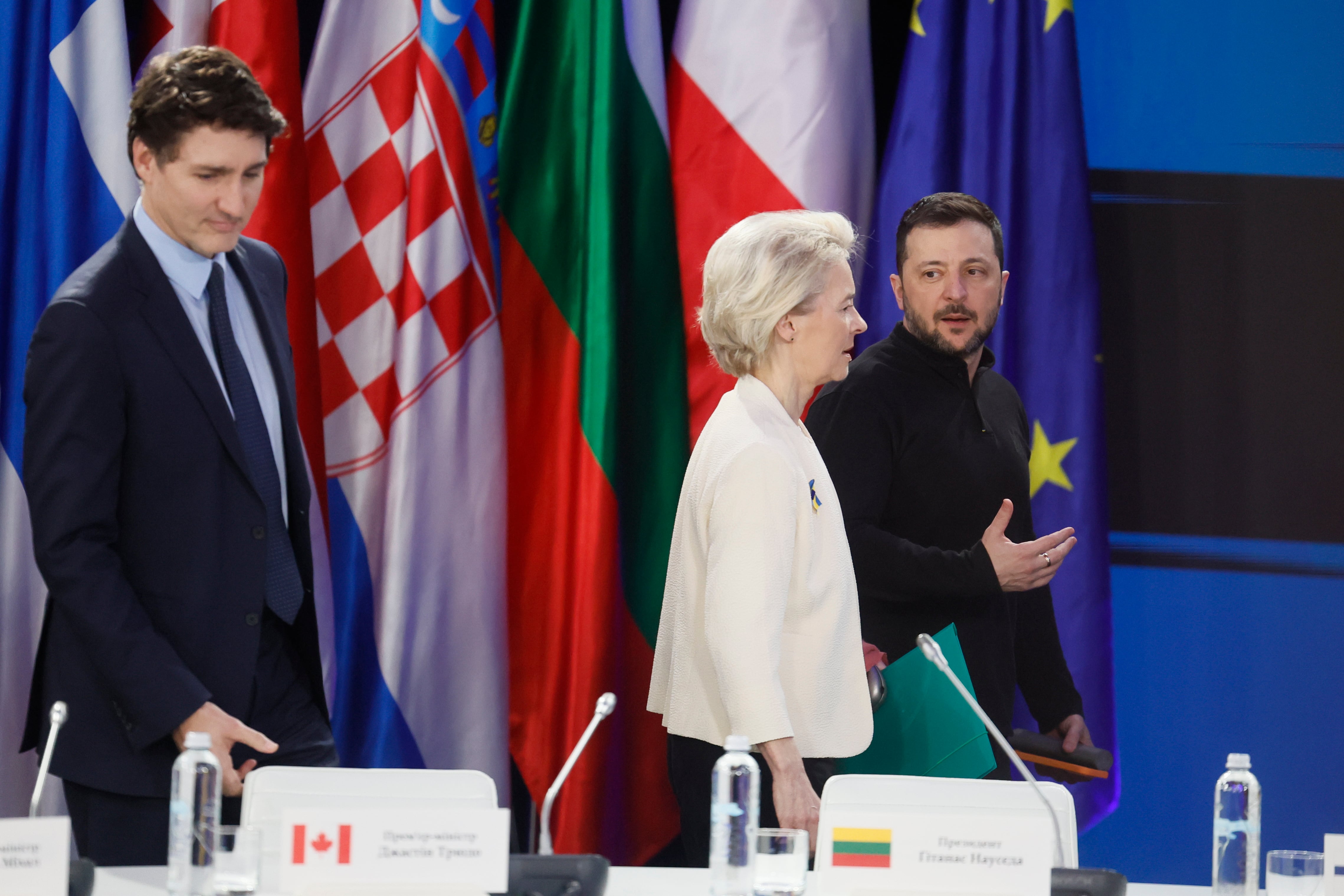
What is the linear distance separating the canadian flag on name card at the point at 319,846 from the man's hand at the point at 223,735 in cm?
44

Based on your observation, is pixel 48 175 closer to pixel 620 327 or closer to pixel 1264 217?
pixel 620 327

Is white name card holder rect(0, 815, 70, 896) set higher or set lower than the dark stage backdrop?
lower

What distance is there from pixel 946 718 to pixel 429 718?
1.13 meters

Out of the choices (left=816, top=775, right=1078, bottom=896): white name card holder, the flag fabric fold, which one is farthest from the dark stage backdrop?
(left=816, top=775, right=1078, bottom=896): white name card holder

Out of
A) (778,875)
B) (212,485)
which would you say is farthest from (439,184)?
(778,875)

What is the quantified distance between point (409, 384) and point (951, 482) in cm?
114

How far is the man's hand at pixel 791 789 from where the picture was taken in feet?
6.08

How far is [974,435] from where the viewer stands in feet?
8.23

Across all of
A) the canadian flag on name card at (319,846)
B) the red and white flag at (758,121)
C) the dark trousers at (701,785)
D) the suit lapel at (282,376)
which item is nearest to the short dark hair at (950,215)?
the red and white flag at (758,121)

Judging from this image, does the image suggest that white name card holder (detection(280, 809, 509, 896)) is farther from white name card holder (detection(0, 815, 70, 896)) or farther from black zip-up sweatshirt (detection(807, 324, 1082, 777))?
black zip-up sweatshirt (detection(807, 324, 1082, 777))

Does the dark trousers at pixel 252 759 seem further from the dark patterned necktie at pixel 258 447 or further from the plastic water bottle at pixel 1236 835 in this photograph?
the plastic water bottle at pixel 1236 835

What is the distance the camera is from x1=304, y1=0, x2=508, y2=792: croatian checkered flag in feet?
9.24

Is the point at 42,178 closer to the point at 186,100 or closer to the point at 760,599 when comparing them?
the point at 186,100

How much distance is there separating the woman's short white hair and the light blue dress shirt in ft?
2.29
